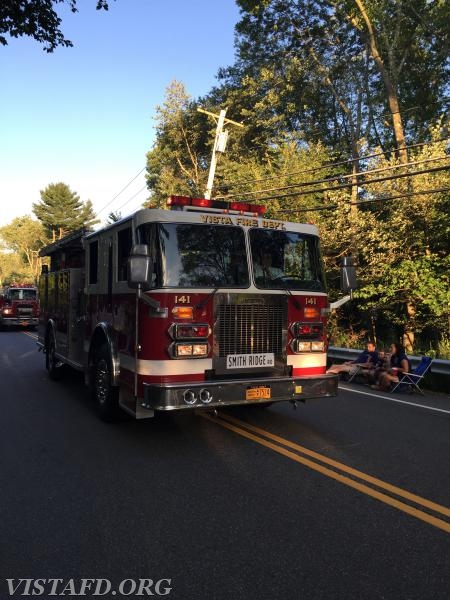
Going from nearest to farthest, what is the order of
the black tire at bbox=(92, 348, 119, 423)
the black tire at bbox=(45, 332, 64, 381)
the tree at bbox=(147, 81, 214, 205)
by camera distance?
the black tire at bbox=(92, 348, 119, 423) < the black tire at bbox=(45, 332, 64, 381) < the tree at bbox=(147, 81, 214, 205)

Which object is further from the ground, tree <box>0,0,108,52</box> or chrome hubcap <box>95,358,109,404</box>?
tree <box>0,0,108,52</box>

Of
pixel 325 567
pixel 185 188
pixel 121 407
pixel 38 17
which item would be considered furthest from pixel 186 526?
pixel 185 188

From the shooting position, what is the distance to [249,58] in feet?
91.0

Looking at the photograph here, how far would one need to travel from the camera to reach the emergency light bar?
614 cm

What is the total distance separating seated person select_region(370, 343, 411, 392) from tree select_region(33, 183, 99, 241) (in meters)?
83.4

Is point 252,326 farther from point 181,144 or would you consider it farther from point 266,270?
point 181,144

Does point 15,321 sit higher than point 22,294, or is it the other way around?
point 22,294

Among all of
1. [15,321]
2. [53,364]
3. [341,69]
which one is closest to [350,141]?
[341,69]

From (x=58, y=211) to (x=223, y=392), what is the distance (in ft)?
296

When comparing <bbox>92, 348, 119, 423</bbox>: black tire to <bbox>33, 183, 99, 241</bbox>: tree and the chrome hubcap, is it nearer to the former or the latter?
the chrome hubcap

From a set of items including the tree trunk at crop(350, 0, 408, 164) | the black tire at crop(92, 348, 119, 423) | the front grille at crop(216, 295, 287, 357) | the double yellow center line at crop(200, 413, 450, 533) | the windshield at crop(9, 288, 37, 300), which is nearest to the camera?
the double yellow center line at crop(200, 413, 450, 533)

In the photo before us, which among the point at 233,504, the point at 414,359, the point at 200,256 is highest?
the point at 200,256

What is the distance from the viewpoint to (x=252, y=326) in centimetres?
601

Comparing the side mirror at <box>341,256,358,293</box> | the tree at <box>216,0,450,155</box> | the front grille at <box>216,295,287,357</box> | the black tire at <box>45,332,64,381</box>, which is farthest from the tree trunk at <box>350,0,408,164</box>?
the front grille at <box>216,295,287,357</box>
